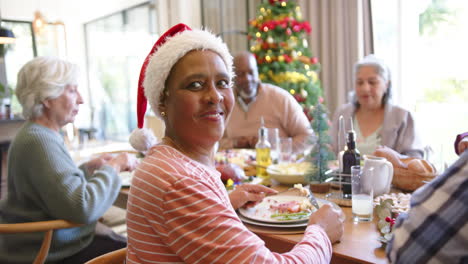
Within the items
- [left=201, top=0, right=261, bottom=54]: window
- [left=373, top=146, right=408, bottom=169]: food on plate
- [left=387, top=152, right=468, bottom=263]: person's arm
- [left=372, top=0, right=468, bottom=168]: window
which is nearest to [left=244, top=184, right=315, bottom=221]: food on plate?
[left=373, top=146, right=408, bottom=169]: food on plate

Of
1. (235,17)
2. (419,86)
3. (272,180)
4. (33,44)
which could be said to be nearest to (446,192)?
(272,180)

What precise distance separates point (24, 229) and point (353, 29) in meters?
4.28

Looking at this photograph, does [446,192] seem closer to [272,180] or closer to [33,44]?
[272,180]

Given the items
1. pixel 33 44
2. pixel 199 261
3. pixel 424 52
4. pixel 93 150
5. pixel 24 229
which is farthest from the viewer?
pixel 33 44

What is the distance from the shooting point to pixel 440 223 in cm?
65

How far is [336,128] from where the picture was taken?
8.73 feet

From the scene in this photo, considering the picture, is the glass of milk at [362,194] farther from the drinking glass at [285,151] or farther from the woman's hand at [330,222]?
the drinking glass at [285,151]

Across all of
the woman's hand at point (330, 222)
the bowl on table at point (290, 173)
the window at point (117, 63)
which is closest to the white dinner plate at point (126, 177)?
the bowl on table at point (290, 173)

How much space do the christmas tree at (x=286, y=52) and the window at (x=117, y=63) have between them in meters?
3.64

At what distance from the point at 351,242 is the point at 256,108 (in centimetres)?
223

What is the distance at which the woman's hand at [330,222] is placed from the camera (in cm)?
103

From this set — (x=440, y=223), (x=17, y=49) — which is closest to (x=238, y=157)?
(x=440, y=223)

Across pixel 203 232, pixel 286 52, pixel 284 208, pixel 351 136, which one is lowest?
pixel 284 208

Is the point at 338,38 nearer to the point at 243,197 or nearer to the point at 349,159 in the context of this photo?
the point at 349,159
